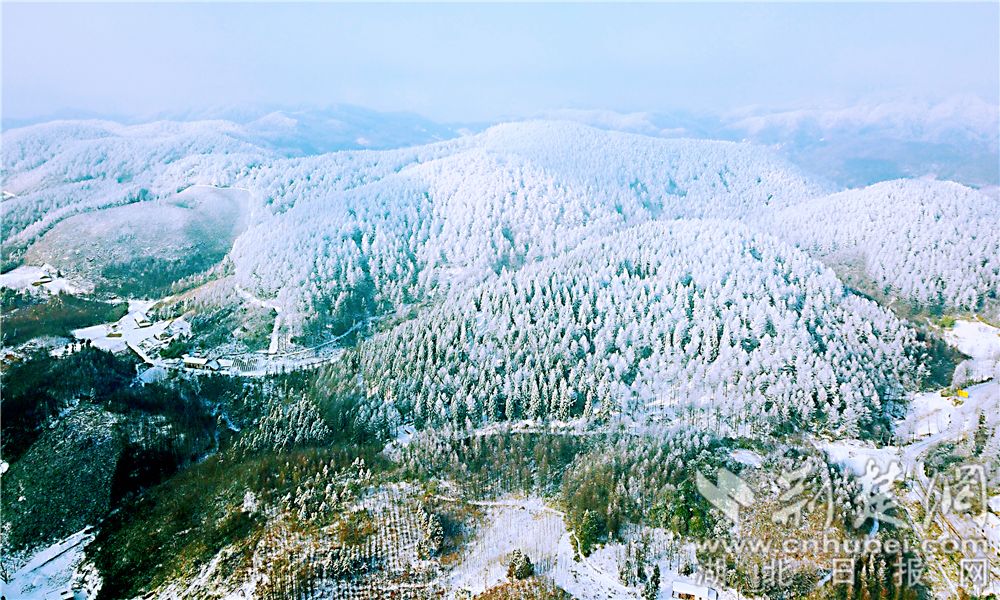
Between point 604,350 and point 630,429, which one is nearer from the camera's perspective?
point 630,429

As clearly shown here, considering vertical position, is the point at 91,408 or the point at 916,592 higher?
the point at 91,408

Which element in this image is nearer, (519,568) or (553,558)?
(519,568)

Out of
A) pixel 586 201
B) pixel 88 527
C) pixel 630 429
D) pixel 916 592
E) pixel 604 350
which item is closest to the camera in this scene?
pixel 916 592

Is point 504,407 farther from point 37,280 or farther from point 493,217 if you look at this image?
point 37,280

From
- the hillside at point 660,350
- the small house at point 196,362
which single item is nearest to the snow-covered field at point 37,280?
the small house at point 196,362

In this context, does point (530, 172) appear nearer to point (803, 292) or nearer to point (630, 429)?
point (803, 292)

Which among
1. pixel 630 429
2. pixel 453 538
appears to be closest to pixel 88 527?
pixel 453 538

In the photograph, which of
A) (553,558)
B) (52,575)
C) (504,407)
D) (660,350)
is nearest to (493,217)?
(660,350)

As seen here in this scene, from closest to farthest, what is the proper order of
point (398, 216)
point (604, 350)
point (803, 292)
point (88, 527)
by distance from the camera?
point (88, 527)
point (604, 350)
point (803, 292)
point (398, 216)
